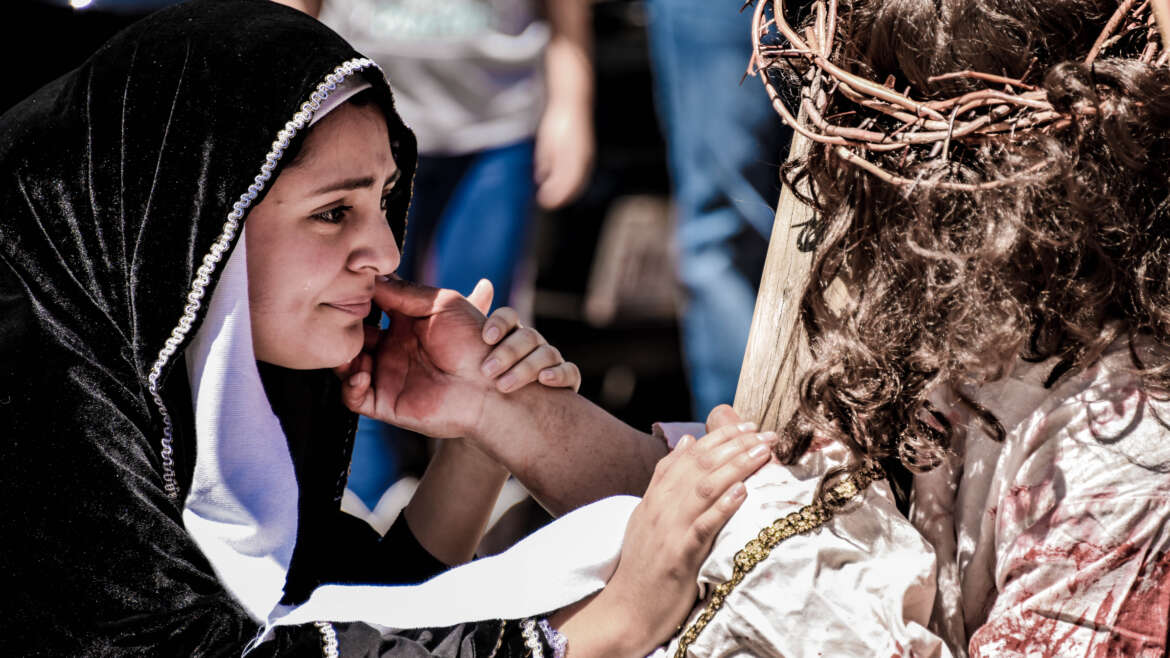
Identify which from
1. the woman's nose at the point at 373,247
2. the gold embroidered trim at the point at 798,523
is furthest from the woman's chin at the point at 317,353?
the gold embroidered trim at the point at 798,523

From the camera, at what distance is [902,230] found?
1.62 m

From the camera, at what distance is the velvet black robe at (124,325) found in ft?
5.88

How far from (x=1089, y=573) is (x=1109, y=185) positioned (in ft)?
1.65

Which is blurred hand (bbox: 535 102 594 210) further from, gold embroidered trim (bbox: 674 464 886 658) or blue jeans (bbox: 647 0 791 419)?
gold embroidered trim (bbox: 674 464 886 658)

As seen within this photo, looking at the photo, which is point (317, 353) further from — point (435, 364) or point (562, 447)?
point (562, 447)

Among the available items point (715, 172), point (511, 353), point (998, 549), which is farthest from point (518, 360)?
point (715, 172)

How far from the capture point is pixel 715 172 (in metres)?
3.59

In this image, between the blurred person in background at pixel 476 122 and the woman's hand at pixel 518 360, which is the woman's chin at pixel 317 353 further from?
the blurred person in background at pixel 476 122

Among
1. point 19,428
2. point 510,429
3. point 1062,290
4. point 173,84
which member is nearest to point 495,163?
point 510,429

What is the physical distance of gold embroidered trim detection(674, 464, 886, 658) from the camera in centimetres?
166

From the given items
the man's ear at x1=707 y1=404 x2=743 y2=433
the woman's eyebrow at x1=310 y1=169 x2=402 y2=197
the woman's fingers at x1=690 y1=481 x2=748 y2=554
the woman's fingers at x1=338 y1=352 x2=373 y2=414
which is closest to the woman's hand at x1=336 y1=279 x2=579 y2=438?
the woman's fingers at x1=338 y1=352 x2=373 y2=414

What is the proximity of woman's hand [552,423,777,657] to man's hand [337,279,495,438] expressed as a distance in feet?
1.93

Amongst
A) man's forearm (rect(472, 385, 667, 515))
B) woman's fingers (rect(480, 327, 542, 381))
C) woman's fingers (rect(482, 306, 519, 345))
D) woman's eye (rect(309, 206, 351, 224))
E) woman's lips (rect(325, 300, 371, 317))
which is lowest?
man's forearm (rect(472, 385, 667, 515))

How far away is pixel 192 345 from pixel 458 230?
1881 millimetres
